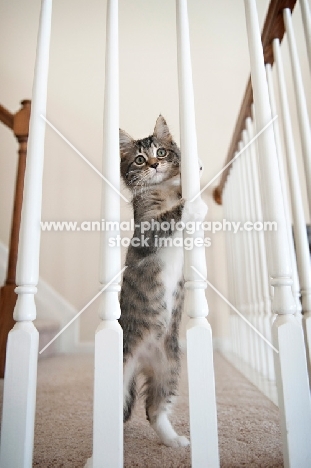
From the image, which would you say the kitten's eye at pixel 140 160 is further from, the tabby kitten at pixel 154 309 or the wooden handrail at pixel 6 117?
the wooden handrail at pixel 6 117

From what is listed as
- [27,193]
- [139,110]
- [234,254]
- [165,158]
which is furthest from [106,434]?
[234,254]

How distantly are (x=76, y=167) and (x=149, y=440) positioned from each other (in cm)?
179

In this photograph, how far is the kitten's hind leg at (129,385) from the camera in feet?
2.18

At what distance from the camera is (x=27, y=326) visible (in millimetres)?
565

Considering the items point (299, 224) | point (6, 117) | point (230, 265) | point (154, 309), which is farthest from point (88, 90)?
point (154, 309)

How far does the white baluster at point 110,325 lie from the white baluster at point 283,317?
26 cm

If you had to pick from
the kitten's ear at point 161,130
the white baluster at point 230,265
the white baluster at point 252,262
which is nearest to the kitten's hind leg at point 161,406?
the kitten's ear at point 161,130

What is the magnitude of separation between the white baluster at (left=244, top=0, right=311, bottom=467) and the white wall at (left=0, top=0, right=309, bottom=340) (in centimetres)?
137

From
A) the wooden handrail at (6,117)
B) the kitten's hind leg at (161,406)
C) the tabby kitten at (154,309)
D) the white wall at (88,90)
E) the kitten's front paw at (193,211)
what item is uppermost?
the white wall at (88,90)

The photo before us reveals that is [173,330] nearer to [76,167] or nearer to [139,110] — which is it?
[139,110]

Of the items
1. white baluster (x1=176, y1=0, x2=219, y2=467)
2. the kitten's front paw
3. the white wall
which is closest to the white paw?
white baluster (x1=176, y1=0, x2=219, y2=467)

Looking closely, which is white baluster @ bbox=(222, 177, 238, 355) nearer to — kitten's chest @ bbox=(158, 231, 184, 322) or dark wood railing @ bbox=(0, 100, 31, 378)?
dark wood railing @ bbox=(0, 100, 31, 378)

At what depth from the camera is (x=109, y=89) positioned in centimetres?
63

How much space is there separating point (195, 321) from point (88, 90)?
1.92 metres
